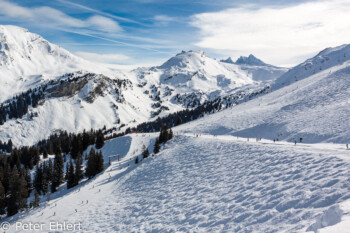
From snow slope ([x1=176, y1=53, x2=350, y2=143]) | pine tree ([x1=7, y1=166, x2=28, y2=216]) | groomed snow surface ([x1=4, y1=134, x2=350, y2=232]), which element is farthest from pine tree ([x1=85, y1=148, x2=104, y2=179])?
snow slope ([x1=176, y1=53, x2=350, y2=143])

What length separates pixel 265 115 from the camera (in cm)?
7406

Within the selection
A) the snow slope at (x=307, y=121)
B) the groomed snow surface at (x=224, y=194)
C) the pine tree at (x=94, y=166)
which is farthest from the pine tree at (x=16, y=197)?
the snow slope at (x=307, y=121)

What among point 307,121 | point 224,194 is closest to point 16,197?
point 224,194

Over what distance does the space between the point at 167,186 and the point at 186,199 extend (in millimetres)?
7770

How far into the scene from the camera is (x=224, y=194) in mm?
23922

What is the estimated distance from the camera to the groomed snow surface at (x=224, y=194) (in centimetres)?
1608

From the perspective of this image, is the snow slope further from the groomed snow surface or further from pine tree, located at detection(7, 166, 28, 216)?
pine tree, located at detection(7, 166, 28, 216)

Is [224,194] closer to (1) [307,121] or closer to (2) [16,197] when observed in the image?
(1) [307,121]

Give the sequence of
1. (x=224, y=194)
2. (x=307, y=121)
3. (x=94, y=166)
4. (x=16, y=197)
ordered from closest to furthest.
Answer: (x=224, y=194), (x=16, y=197), (x=307, y=121), (x=94, y=166)

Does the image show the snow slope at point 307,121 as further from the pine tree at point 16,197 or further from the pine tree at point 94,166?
the pine tree at point 16,197

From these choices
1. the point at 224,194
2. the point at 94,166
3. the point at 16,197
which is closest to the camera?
the point at 224,194

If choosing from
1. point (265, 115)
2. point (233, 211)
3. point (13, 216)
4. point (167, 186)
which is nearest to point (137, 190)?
point (167, 186)

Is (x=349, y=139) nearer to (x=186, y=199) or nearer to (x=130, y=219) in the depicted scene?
(x=186, y=199)

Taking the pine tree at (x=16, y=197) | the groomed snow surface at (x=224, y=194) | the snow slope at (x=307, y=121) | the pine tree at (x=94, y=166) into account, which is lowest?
the pine tree at (x=16, y=197)
